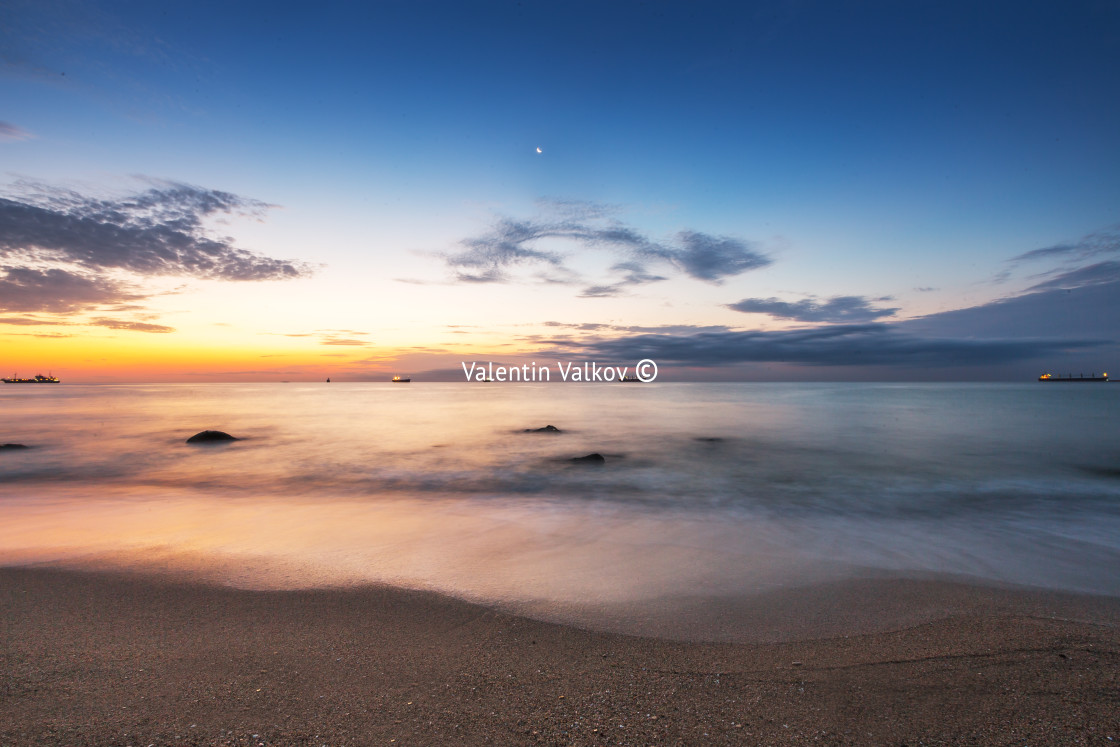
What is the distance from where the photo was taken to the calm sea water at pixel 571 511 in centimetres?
584

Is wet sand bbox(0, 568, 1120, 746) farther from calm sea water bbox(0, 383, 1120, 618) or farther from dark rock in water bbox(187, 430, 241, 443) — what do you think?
dark rock in water bbox(187, 430, 241, 443)

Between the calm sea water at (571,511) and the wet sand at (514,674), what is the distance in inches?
36.2

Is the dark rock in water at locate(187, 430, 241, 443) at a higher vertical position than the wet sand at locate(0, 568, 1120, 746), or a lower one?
lower

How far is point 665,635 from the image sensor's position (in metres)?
3.99

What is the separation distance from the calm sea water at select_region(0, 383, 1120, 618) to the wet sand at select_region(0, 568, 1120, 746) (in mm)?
920

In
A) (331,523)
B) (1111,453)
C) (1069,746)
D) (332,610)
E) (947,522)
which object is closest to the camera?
(1069,746)

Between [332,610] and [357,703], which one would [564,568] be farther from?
[357,703]

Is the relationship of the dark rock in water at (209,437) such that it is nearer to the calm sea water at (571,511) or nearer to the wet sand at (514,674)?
the calm sea water at (571,511)

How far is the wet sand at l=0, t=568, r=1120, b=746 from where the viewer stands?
9.08 ft

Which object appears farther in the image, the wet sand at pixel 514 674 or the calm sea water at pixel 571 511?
the calm sea water at pixel 571 511

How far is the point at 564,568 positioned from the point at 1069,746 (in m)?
4.20

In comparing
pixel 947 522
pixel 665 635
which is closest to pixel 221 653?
pixel 665 635

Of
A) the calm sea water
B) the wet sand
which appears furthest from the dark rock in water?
the wet sand

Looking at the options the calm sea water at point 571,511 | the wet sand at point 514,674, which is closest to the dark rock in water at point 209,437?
the calm sea water at point 571,511
